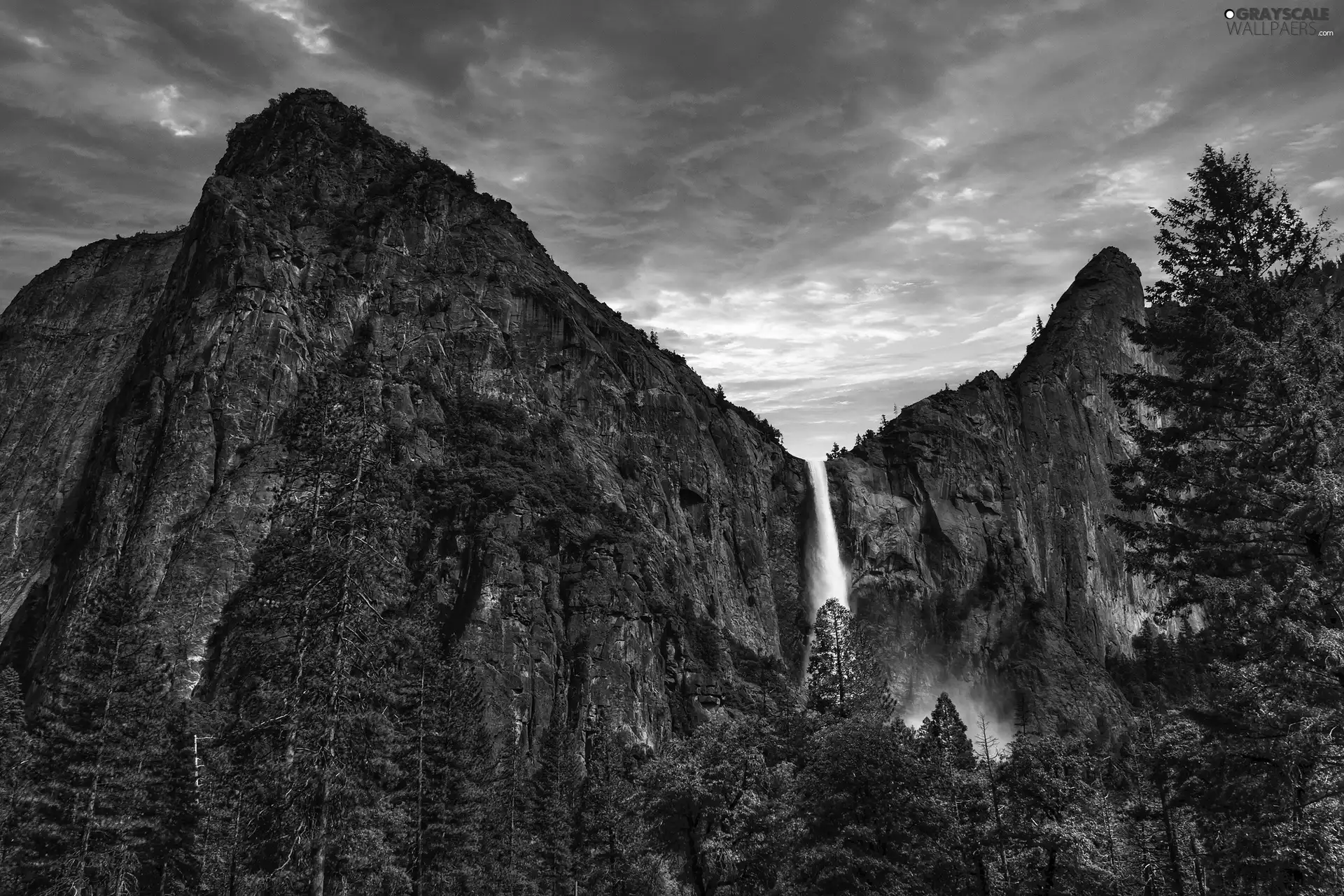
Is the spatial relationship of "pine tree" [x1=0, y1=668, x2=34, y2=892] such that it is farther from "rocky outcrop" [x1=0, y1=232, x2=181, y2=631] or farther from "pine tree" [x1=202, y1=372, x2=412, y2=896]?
"rocky outcrop" [x1=0, y1=232, x2=181, y2=631]

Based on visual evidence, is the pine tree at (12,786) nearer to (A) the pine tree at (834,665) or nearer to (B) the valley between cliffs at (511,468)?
(B) the valley between cliffs at (511,468)

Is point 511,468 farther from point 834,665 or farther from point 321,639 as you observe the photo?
point 321,639

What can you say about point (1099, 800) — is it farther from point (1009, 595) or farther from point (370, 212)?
point (1009, 595)

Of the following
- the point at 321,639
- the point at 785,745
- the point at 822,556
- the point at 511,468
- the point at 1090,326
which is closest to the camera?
the point at 321,639

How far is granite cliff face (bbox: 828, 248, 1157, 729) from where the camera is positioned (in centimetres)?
12550

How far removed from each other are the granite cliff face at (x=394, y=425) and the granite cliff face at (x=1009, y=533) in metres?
15.4

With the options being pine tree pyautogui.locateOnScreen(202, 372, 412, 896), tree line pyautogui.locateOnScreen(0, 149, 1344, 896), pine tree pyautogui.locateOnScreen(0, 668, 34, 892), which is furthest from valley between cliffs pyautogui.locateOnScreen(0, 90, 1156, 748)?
pine tree pyautogui.locateOnScreen(0, 668, 34, 892)

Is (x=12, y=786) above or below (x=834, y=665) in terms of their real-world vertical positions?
below

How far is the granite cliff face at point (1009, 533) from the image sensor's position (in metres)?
126

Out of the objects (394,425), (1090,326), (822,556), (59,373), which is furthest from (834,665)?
(1090,326)

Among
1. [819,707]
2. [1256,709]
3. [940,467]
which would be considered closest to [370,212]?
[819,707]

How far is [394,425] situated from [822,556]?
97.3m

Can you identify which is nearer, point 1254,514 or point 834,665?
point 1254,514

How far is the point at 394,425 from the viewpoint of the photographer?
45.5m
